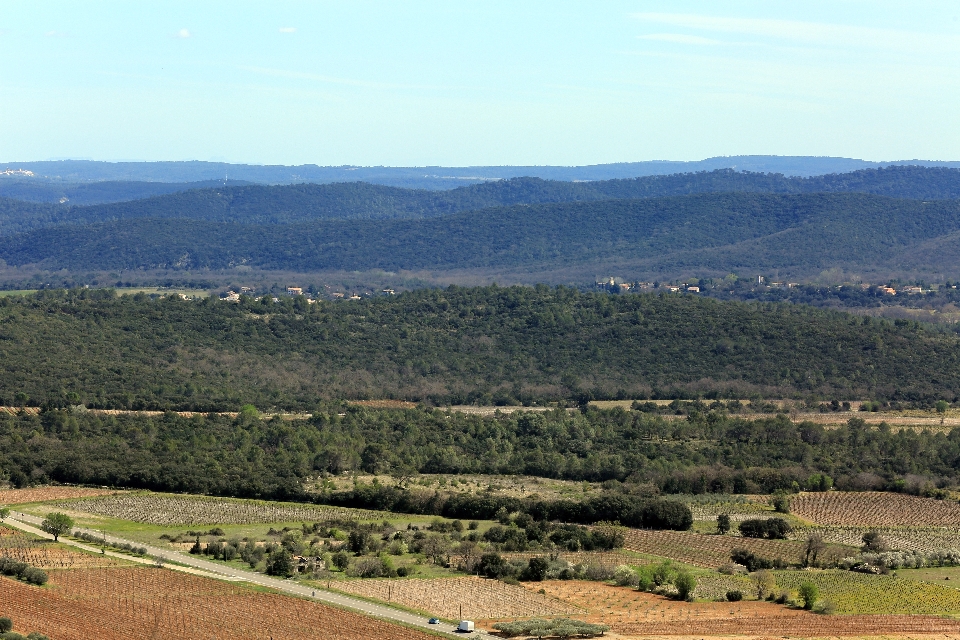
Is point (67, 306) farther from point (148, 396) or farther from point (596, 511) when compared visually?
point (596, 511)

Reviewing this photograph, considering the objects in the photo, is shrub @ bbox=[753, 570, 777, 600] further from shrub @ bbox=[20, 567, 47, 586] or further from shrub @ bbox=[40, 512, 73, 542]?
shrub @ bbox=[40, 512, 73, 542]

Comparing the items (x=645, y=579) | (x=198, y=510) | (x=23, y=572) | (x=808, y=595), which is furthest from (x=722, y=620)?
(x=198, y=510)

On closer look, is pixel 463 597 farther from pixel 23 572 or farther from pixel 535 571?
pixel 23 572

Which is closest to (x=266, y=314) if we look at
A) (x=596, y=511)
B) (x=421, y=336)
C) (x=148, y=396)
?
(x=421, y=336)

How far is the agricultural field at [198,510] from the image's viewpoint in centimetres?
7431

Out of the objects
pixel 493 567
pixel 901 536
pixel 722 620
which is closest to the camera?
pixel 722 620

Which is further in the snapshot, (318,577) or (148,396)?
(148,396)

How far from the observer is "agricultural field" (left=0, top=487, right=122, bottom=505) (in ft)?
254

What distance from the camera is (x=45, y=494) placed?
79.7 meters

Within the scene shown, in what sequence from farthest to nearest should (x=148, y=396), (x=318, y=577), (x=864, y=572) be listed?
(x=148, y=396) < (x=864, y=572) < (x=318, y=577)

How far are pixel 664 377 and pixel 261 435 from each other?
41.0 meters

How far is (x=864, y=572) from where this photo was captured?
211 feet

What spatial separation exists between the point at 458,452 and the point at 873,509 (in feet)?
90.8

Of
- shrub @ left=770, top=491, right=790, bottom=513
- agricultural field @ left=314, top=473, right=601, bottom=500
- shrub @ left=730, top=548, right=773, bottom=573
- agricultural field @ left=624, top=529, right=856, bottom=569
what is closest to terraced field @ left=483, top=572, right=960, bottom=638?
shrub @ left=730, top=548, right=773, bottom=573
